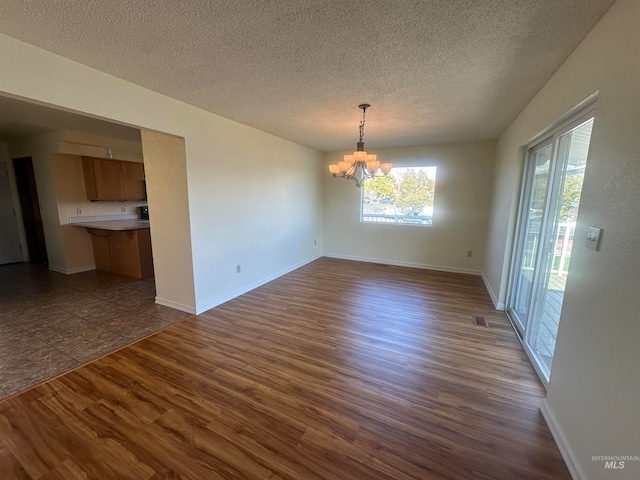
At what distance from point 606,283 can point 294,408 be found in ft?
6.19

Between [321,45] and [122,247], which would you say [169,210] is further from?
[321,45]

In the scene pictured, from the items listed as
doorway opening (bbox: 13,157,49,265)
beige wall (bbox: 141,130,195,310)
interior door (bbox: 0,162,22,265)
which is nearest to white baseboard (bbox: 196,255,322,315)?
beige wall (bbox: 141,130,195,310)

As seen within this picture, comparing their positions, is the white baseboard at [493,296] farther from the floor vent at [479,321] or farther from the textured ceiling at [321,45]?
the textured ceiling at [321,45]

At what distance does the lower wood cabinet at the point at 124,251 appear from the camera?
4.49 metres

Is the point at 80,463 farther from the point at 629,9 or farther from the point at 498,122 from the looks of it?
the point at 498,122

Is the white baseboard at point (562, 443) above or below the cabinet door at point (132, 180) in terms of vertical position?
below

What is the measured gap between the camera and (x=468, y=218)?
15.9 feet

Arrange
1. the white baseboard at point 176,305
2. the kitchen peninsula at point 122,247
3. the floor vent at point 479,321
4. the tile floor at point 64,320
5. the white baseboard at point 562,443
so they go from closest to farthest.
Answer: the white baseboard at point 562,443 < the tile floor at point 64,320 < the floor vent at point 479,321 < the white baseboard at point 176,305 < the kitchen peninsula at point 122,247

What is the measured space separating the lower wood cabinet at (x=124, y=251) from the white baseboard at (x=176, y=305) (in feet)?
4.64

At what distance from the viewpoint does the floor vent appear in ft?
9.75

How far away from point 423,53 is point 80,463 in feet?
10.6

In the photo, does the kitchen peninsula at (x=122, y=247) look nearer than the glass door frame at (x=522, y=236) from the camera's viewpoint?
No

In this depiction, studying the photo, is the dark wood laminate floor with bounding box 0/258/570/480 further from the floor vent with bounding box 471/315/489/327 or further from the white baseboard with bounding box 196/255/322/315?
the white baseboard with bounding box 196/255/322/315

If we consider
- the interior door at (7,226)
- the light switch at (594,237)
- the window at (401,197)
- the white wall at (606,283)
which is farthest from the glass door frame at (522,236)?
the interior door at (7,226)
